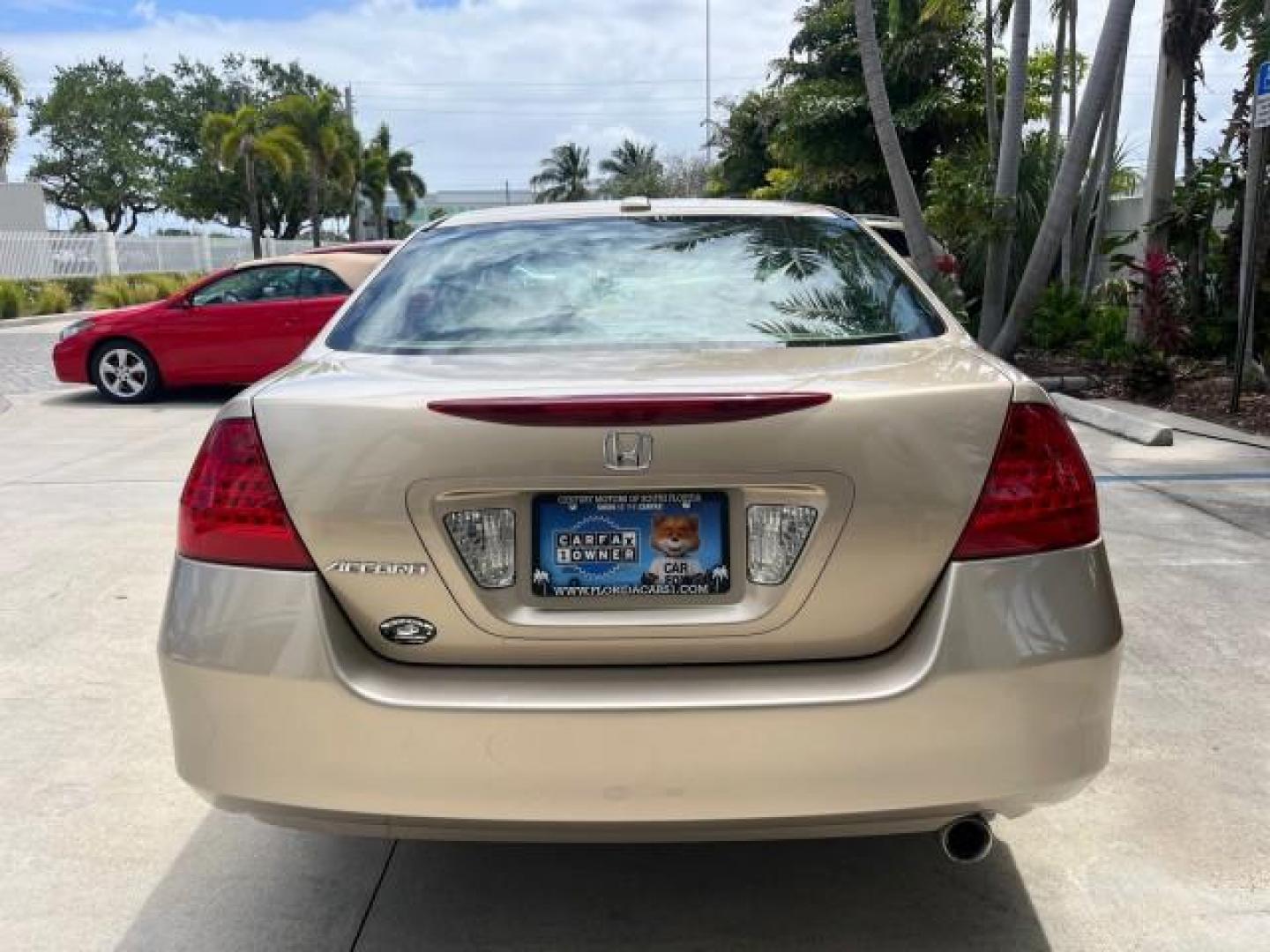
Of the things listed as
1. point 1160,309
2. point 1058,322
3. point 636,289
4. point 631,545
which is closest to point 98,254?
point 1058,322

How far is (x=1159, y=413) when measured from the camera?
9.91 meters

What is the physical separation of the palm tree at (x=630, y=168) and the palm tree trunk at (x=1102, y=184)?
60.1 m

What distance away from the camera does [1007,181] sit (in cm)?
1229

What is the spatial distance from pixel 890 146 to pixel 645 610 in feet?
35.9

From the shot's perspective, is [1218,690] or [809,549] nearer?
[809,549]

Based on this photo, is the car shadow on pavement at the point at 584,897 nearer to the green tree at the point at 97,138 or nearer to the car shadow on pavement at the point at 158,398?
the car shadow on pavement at the point at 158,398

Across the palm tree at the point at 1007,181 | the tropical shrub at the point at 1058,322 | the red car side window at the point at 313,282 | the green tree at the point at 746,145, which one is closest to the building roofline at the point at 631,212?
the red car side window at the point at 313,282

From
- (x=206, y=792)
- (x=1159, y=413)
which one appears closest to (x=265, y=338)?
(x=1159, y=413)

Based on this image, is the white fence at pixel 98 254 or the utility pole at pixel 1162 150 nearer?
the utility pole at pixel 1162 150

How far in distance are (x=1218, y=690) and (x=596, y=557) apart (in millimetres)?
2685

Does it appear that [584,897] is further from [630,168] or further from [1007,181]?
[630,168]

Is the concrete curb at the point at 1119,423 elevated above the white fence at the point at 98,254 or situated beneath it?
situated beneath

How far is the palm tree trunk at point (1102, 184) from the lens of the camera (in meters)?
15.4

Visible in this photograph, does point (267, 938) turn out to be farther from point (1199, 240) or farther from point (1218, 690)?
point (1199, 240)
